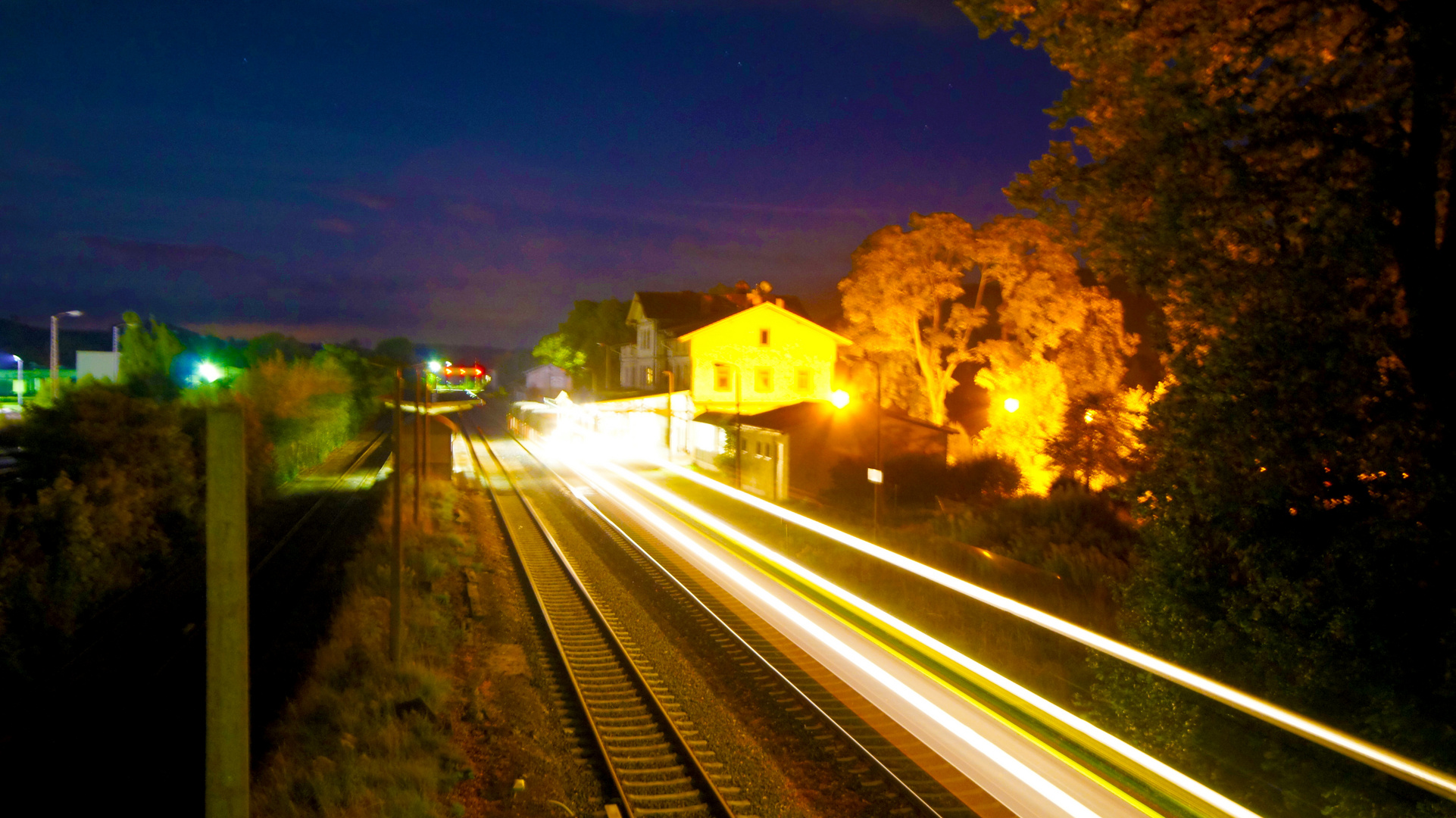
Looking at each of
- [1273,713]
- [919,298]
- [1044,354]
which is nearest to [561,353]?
[919,298]

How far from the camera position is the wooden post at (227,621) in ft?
9.25

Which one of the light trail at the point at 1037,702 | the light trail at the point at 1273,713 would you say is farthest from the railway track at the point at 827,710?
the light trail at the point at 1273,713

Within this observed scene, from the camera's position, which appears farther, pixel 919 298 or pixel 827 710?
pixel 919 298

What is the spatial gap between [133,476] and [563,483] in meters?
14.3

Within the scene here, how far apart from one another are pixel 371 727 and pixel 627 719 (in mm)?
2511

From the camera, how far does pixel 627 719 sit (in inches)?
348

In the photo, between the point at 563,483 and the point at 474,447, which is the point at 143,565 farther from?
the point at 474,447

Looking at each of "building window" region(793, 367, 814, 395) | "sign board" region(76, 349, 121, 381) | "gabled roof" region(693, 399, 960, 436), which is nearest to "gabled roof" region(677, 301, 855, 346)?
"building window" region(793, 367, 814, 395)

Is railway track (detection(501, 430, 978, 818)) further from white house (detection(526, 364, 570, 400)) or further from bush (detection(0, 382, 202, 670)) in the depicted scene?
white house (detection(526, 364, 570, 400))

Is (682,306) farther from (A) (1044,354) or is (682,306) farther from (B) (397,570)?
(B) (397,570)

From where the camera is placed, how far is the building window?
42.6m

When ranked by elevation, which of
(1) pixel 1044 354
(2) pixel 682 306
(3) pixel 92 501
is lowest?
(3) pixel 92 501

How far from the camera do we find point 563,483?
3070 centimetres

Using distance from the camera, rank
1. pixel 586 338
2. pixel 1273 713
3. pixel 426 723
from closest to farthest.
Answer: pixel 1273 713, pixel 426 723, pixel 586 338
